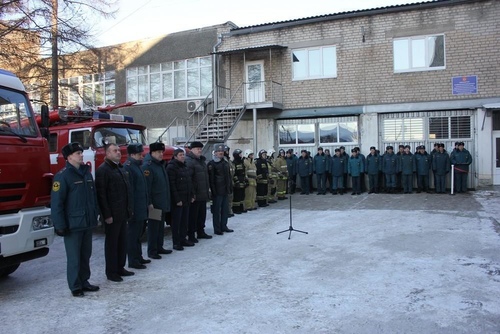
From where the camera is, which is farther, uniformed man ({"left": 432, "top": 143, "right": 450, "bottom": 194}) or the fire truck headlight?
uniformed man ({"left": 432, "top": 143, "right": 450, "bottom": 194})

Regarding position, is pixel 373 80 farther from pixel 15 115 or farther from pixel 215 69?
pixel 15 115

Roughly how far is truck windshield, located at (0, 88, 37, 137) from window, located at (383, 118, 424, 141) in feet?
47.2

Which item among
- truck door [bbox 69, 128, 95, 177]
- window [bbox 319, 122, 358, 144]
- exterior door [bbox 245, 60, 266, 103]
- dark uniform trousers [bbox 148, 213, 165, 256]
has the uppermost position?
exterior door [bbox 245, 60, 266, 103]

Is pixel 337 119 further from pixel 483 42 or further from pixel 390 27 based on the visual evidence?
pixel 483 42

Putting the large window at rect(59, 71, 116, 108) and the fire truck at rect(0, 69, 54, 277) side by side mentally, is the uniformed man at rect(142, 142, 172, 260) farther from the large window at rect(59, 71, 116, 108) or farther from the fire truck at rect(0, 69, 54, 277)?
the large window at rect(59, 71, 116, 108)

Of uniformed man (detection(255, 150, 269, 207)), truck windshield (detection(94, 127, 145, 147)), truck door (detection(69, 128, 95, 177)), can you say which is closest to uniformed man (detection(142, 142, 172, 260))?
truck door (detection(69, 128, 95, 177))

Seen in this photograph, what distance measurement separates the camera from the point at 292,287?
586 centimetres

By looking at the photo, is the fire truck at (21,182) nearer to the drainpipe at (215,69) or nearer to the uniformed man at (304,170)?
the uniformed man at (304,170)

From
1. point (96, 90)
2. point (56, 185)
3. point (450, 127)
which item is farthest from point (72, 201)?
point (96, 90)

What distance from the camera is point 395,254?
742 centimetres

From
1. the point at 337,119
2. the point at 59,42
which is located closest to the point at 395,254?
the point at 337,119

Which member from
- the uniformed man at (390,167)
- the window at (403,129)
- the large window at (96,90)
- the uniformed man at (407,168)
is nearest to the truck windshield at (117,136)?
the uniformed man at (390,167)

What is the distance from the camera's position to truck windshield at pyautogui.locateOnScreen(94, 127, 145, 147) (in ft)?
32.2

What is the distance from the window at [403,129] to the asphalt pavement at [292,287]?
25.6 ft
